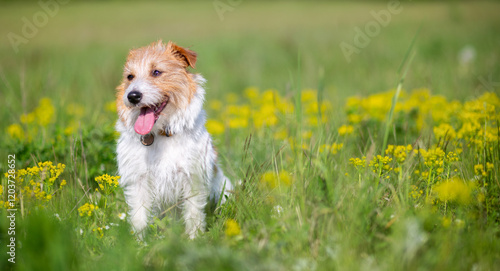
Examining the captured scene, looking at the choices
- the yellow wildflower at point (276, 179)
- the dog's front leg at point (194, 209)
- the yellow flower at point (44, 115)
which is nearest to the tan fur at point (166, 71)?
the dog's front leg at point (194, 209)

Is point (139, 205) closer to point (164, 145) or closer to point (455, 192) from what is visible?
point (164, 145)

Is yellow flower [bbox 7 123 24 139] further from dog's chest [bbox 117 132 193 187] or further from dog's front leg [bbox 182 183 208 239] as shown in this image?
dog's front leg [bbox 182 183 208 239]

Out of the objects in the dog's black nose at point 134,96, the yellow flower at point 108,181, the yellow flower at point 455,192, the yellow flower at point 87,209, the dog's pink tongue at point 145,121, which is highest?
the dog's black nose at point 134,96

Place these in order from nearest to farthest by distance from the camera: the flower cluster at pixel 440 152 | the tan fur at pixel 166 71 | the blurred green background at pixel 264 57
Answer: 1. the flower cluster at pixel 440 152
2. the tan fur at pixel 166 71
3. the blurred green background at pixel 264 57

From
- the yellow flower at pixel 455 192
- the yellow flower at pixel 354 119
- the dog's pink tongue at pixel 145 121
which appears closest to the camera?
the yellow flower at pixel 455 192

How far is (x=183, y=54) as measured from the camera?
341 cm

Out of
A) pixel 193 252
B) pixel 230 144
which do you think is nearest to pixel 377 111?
pixel 230 144

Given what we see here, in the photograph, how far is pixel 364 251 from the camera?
2432mm

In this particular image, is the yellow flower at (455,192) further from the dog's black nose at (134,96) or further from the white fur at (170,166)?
the dog's black nose at (134,96)

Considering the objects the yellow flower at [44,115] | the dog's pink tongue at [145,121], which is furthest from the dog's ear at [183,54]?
the yellow flower at [44,115]

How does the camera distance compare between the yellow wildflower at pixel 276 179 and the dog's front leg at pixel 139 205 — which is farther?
the dog's front leg at pixel 139 205

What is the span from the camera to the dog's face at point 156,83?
314cm

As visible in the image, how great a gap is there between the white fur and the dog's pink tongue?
0.27ft

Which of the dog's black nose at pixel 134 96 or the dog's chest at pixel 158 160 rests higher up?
the dog's black nose at pixel 134 96
